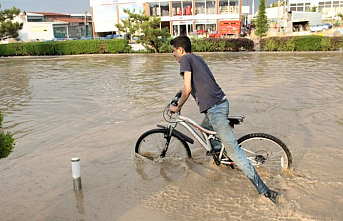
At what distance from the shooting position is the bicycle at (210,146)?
4461 mm

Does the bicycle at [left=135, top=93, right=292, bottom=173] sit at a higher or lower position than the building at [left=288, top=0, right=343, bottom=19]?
lower

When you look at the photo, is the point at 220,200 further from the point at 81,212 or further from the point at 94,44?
the point at 94,44

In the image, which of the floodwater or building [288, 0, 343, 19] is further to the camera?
building [288, 0, 343, 19]

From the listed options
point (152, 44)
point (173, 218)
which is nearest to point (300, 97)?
point (173, 218)

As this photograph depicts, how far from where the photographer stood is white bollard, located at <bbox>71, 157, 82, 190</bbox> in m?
4.25

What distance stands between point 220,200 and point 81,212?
5.61ft

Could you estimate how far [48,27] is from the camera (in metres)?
61.1

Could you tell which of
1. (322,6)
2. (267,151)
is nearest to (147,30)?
(267,151)

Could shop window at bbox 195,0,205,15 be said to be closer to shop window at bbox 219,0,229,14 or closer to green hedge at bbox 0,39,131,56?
shop window at bbox 219,0,229,14

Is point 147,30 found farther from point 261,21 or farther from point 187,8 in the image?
point 187,8

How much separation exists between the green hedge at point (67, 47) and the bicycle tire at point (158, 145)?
2598 cm

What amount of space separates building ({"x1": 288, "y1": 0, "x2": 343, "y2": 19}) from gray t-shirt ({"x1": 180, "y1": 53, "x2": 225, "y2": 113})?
263 ft

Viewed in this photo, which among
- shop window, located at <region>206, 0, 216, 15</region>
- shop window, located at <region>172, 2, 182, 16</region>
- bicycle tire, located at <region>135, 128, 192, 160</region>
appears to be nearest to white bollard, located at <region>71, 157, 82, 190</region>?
bicycle tire, located at <region>135, 128, 192, 160</region>

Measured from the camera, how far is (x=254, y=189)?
14.6ft
